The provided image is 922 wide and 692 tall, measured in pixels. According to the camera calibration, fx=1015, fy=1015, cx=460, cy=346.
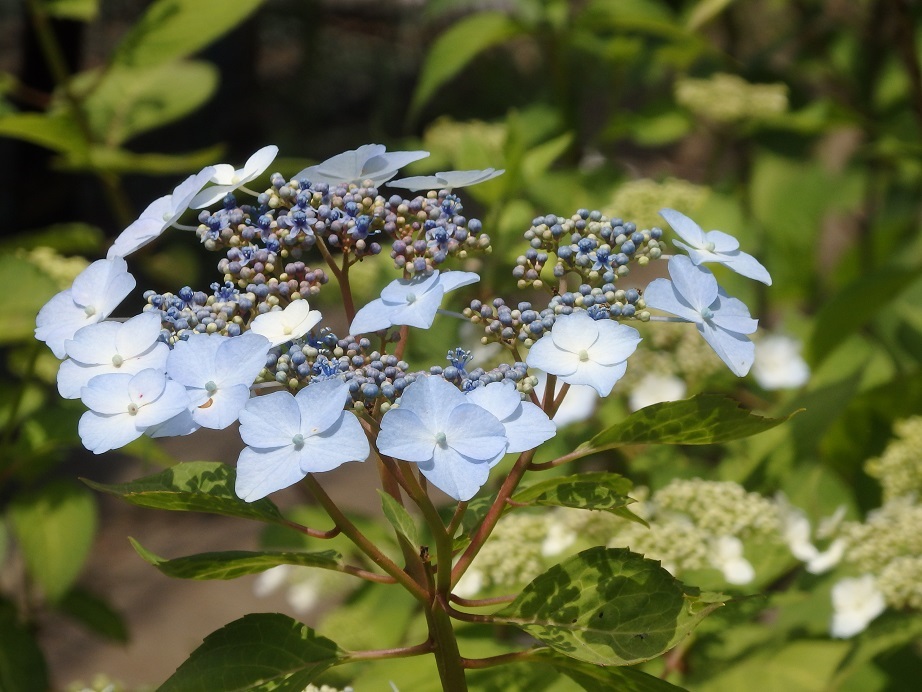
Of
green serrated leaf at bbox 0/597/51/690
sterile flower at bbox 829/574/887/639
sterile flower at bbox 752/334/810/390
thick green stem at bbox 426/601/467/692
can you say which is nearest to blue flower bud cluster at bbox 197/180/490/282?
thick green stem at bbox 426/601/467/692

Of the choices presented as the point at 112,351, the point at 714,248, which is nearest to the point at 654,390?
the point at 714,248

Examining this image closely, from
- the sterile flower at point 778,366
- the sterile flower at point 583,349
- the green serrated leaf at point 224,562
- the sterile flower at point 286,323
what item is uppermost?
the sterile flower at point 286,323

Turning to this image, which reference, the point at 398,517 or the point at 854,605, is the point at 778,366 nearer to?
the point at 854,605

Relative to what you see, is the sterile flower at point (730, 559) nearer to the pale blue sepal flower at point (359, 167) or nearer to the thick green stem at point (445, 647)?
the thick green stem at point (445, 647)

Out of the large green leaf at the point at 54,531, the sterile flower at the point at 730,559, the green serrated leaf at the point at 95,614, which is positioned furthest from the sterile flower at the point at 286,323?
the green serrated leaf at the point at 95,614

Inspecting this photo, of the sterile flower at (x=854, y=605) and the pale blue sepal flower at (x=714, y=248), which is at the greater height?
the pale blue sepal flower at (x=714, y=248)

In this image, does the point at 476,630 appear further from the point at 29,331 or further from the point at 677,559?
the point at 29,331
